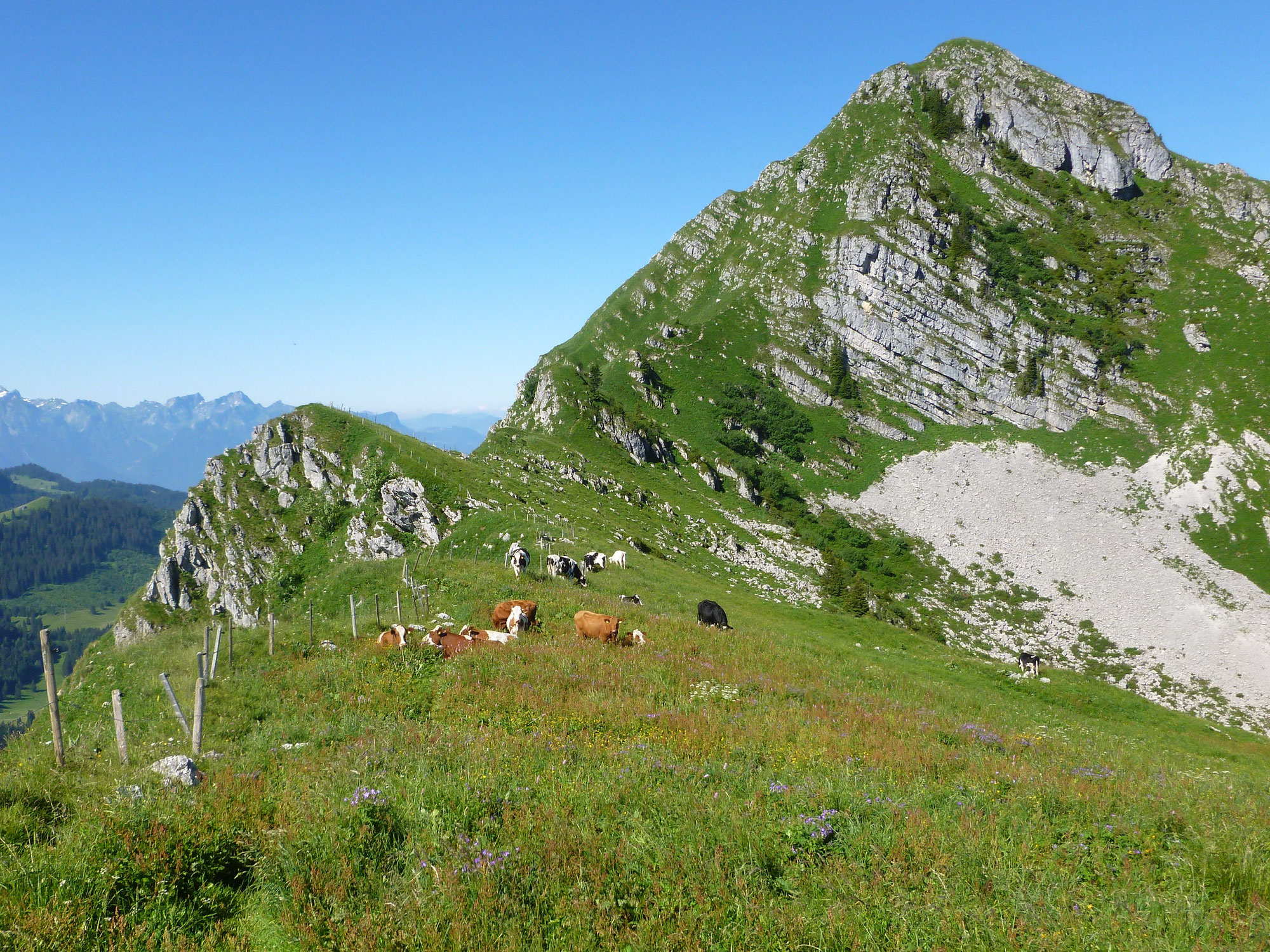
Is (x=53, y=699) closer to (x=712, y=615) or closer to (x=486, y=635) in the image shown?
(x=486, y=635)

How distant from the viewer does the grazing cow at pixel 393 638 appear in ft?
54.7

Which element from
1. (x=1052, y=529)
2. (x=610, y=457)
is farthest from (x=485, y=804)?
(x=1052, y=529)

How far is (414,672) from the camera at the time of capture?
14.8 metres

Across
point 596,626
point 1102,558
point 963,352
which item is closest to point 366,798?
point 596,626

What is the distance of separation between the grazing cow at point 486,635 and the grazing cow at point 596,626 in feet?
8.33

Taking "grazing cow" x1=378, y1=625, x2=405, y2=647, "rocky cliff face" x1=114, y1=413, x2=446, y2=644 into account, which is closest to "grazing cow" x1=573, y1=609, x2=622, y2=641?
"grazing cow" x1=378, y1=625, x2=405, y2=647

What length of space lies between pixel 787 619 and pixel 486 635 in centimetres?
2367

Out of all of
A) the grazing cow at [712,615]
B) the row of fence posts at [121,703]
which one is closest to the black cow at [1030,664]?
the grazing cow at [712,615]

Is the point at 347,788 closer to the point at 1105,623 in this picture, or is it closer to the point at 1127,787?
the point at 1127,787

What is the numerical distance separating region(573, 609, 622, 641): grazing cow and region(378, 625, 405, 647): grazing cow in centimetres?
570

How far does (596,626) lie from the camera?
19.8m

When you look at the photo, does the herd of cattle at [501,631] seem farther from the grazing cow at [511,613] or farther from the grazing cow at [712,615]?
the grazing cow at [712,615]

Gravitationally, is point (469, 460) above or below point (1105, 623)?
above

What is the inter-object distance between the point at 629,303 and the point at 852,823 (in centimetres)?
12613
